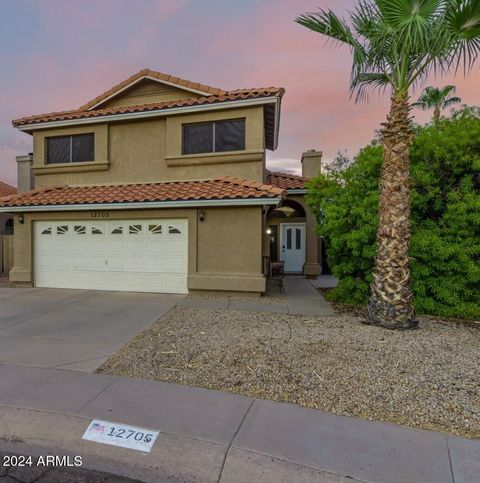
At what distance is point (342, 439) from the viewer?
3.00m

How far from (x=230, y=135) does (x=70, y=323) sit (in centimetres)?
772

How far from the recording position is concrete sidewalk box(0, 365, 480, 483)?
264cm

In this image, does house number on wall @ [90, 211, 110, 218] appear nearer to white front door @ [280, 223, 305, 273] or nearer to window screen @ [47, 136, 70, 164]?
window screen @ [47, 136, 70, 164]

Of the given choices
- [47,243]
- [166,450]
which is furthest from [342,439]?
[47,243]

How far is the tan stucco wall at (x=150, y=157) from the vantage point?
436 inches

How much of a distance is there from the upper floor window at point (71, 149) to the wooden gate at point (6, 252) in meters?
4.60

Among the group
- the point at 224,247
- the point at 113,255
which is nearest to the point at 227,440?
the point at 224,247

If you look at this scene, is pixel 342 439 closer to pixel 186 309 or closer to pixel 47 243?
pixel 186 309

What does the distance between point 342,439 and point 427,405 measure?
4.16 feet

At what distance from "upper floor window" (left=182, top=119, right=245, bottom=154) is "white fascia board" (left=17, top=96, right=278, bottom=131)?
52 cm

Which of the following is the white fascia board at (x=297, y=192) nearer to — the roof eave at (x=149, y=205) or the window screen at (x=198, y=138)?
the window screen at (x=198, y=138)

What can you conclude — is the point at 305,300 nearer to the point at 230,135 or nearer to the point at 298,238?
the point at 230,135

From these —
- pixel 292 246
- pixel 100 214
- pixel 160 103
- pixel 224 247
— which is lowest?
pixel 292 246

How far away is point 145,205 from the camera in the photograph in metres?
10.1
